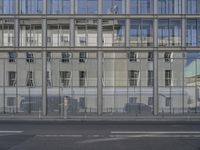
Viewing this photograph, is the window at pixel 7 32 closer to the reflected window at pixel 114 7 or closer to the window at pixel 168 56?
the reflected window at pixel 114 7

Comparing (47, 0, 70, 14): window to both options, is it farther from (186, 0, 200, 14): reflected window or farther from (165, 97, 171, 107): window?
(165, 97, 171, 107): window

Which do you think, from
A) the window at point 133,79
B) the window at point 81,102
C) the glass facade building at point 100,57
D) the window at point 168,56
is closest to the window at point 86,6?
the glass facade building at point 100,57

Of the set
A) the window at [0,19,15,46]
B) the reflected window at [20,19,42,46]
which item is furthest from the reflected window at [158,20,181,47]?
the window at [0,19,15,46]

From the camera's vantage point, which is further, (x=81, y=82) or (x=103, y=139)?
(x=81, y=82)

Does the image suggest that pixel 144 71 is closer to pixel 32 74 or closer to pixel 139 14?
pixel 139 14

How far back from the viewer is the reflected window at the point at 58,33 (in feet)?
142

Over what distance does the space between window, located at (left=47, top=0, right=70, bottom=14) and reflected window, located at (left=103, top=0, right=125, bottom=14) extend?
3.95 metres

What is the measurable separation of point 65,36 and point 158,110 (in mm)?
12099

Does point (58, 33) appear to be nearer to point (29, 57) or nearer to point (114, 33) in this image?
point (29, 57)

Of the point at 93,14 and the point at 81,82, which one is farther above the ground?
the point at 93,14

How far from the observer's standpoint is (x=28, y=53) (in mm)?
43438

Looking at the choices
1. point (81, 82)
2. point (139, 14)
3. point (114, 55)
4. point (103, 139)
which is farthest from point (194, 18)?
point (103, 139)

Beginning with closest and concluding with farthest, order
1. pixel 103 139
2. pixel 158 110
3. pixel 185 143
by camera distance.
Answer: pixel 185 143 → pixel 103 139 → pixel 158 110

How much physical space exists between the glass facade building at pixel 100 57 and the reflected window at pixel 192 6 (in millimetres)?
102
